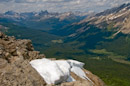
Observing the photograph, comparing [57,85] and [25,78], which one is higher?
[25,78]

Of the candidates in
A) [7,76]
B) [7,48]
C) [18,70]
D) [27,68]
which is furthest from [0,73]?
[7,48]

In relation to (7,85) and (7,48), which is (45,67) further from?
(7,48)

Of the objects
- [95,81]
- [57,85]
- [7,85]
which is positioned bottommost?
[95,81]

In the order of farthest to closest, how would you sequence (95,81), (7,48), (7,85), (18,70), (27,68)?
(95,81) < (7,48) < (27,68) < (18,70) < (7,85)

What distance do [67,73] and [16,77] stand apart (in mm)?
10080

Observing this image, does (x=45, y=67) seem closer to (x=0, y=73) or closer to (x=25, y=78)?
(x=25, y=78)

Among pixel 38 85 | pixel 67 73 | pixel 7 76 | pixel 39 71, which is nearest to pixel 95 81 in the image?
pixel 67 73

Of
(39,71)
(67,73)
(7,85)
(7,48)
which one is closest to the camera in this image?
(7,85)

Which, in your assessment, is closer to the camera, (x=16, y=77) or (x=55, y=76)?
(x=16, y=77)

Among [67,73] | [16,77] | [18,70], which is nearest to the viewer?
[16,77]

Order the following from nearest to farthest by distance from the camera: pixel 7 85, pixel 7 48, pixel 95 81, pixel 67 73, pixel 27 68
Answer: pixel 7 85, pixel 27 68, pixel 67 73, pixel 7 48, pixel 95 81

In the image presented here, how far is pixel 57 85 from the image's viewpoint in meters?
25.9

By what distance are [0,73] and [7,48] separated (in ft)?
53.7

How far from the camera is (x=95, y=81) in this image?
53500mm
